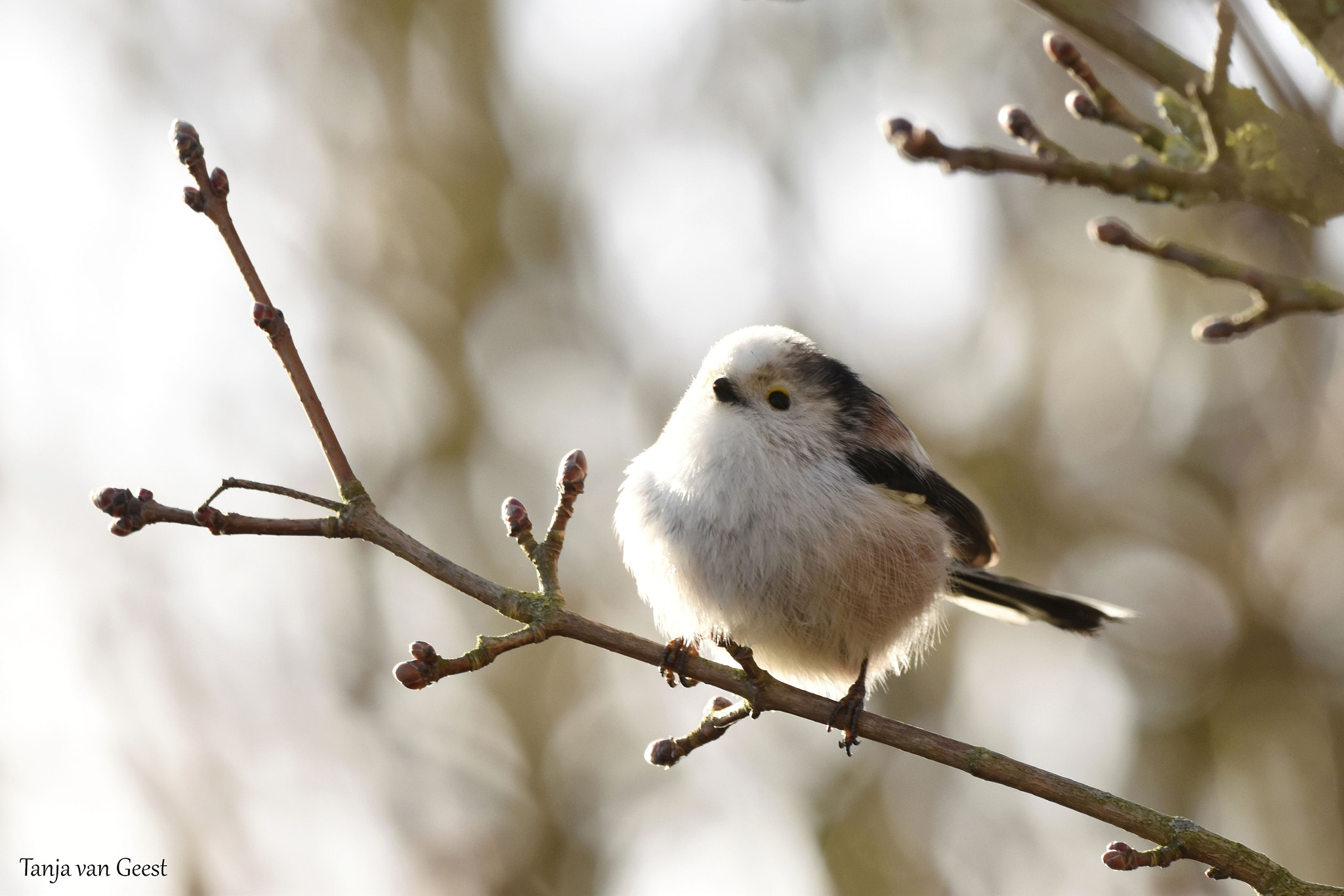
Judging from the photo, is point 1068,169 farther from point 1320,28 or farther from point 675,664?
point 675,664

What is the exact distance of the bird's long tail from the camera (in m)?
3.57

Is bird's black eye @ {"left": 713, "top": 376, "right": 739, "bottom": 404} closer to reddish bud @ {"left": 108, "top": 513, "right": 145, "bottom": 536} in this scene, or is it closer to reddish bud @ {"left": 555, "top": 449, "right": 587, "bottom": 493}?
reddish bud @ {"left": 555, "top": 449, "right": 587, "bottom": 493}

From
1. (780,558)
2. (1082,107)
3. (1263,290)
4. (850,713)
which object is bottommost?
(850,713)

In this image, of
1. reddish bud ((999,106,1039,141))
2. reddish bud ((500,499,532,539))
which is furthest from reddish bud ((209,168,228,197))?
reddish bud ((999,106,1039,141))

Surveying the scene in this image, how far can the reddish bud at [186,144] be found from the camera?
6.11ft

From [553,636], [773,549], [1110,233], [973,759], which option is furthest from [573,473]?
[1110,233]

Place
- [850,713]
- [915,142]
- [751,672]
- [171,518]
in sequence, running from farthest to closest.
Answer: [850,713]
[751,672]
[171,518]
[915,142]

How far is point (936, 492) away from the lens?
3.46m

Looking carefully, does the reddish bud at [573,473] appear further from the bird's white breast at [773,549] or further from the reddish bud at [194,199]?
the reddish bud at [194,199]

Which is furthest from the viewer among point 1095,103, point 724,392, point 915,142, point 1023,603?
point 1023,603

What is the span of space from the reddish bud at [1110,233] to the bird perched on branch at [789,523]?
1.41 m

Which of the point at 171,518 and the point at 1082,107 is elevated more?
the point at 1082,107

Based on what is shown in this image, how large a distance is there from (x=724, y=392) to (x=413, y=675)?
139cm

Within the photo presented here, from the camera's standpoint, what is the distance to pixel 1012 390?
22.4ft
